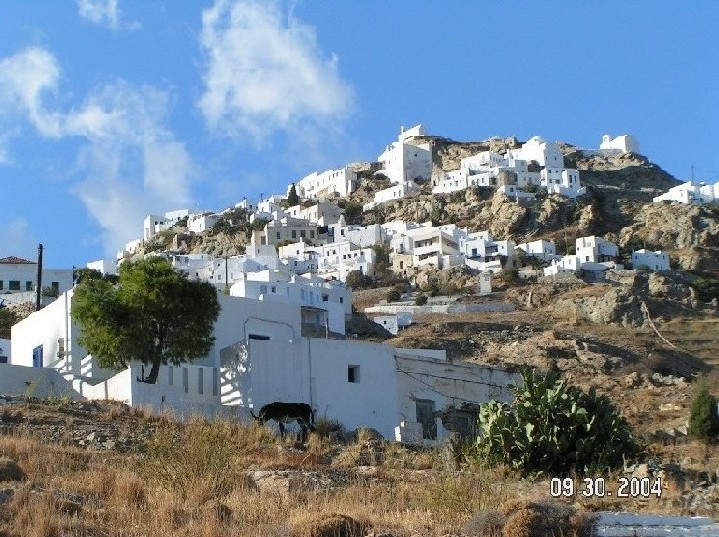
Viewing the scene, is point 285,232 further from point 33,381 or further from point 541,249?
point 33,381

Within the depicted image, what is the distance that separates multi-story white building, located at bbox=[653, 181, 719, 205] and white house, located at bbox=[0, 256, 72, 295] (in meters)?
64.4

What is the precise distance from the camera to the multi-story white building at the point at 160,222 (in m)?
124

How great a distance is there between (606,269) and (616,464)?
74.3 meters

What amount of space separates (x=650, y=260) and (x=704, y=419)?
61476 mm

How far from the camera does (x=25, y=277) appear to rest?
61375 millimetres

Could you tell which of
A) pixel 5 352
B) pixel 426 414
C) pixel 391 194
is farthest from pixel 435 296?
pixel 426 414

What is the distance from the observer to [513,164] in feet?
373

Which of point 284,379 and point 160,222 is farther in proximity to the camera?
point 160,222

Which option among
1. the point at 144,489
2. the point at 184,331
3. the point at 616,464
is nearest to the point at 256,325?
the point at 184,331

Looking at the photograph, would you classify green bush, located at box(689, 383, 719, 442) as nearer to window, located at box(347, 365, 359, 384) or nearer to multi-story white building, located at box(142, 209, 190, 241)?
window, located at box(347, 365, 359, 384)

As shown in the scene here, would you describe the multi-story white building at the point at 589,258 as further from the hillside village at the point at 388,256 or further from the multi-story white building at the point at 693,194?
the multi-story white building at the point at 693,194

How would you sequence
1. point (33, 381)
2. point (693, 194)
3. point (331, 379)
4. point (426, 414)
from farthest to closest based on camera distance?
point (693, 194) < point (426, 414) < point (331, 379) < point (33, 381)

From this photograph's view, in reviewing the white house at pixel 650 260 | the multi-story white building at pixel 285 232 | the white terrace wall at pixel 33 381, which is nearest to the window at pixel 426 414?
the white terrace wall at pixel 33 381

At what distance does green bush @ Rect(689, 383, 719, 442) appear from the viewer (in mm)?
30138
